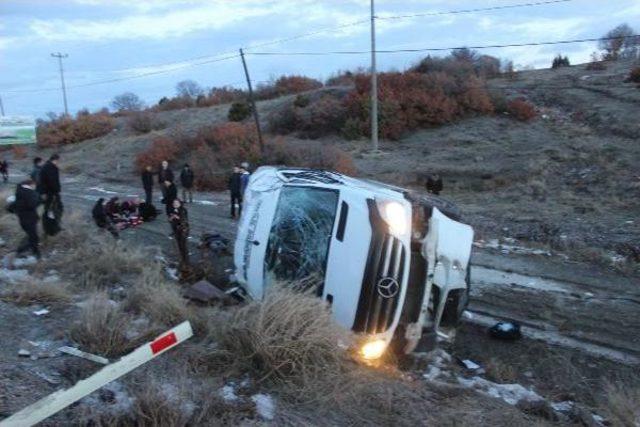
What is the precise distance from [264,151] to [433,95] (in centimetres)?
1026

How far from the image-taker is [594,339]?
26.8ft

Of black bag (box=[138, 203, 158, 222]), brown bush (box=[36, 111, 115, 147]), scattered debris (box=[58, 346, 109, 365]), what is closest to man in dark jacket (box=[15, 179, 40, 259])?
scattered debris (box=[58, 346, 109, 365])

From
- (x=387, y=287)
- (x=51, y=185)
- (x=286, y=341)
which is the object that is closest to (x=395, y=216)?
(x=387, y=287)

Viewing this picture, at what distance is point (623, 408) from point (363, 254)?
2.55 meters

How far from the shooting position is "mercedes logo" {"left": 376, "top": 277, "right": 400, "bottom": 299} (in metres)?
5.75

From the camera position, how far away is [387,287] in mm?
5750

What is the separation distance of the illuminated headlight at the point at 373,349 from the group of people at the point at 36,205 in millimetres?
6073

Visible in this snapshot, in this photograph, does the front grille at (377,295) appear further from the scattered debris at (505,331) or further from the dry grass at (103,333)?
the scattered debris at (505,331)

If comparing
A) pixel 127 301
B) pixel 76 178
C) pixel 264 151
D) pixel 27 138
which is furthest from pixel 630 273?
pixel 27 138

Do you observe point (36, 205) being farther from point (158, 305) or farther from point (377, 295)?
point (377, 295)

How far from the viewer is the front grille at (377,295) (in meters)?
5.74

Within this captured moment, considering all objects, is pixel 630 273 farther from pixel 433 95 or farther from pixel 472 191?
pixel 433 95

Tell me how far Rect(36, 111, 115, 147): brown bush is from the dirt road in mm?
37511

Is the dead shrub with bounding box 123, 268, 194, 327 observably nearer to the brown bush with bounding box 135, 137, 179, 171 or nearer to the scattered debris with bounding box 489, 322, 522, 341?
the scattered debris with bounding box 489, 322, 522, 341
